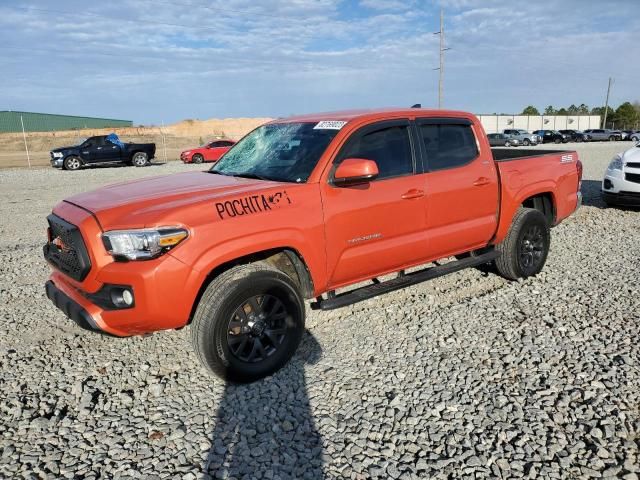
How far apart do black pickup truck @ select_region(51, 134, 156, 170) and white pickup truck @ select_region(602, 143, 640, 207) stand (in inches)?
816

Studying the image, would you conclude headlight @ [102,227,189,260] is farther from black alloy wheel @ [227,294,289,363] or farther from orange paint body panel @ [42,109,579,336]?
black alloy wheel @ [227,294,289,363]

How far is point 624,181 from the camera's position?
29.0ft

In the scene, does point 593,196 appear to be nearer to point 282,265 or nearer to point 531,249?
point 531,249

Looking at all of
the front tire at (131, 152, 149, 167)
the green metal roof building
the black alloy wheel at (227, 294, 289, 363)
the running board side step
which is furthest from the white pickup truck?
the green metal roof building

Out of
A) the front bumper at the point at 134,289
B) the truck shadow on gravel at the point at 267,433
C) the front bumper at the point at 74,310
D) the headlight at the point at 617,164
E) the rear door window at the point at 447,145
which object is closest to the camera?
the truck shadow on gravel at the point at 267,433

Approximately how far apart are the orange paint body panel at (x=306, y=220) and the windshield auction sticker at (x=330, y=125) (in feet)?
0.28

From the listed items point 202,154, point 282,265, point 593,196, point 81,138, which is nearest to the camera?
point 282,265

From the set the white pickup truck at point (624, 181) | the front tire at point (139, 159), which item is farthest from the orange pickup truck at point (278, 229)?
the front tire at point (139, 159)

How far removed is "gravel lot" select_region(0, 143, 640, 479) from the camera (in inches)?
106

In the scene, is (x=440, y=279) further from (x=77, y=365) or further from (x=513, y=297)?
(x=77, y=365)

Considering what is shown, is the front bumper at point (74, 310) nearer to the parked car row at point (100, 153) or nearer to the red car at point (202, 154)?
the parked car row at point (100, 153)

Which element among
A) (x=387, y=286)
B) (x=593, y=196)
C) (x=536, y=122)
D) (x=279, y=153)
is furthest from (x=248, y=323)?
(x=536, y=122)

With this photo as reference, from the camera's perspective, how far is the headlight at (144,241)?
3.03 meters

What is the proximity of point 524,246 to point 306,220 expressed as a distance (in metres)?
3.01
